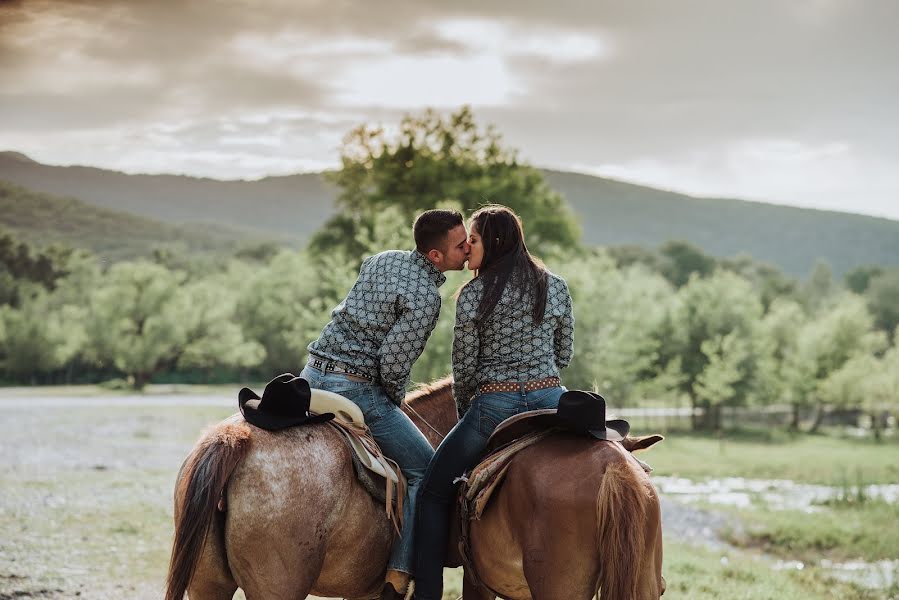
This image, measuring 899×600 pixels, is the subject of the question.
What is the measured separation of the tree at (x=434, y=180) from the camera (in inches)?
1924

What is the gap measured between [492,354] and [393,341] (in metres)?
0.67

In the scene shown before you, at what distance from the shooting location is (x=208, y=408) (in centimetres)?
3828

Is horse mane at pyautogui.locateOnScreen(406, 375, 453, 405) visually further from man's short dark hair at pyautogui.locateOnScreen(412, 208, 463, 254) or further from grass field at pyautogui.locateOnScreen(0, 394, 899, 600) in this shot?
grass field at pyautogui.locateOnScreen(0, 394, 899, 600)

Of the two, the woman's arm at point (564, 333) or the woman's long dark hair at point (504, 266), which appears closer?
the woman's long dark hair at point (504, 266)

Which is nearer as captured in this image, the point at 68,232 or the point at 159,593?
the point at 159,593

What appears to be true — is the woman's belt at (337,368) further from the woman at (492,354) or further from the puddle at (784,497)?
the puddle at (784,497)

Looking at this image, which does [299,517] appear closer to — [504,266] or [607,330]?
[504,266]

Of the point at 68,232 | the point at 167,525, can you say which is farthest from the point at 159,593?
the point at 68,232

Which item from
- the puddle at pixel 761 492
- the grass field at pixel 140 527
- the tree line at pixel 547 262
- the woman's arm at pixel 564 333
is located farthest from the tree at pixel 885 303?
the woman's arm at pixel 564 333

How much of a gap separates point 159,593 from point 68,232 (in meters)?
110

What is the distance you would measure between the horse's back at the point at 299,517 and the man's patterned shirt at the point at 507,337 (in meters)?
1.03

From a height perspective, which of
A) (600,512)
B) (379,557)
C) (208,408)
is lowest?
(208,408)

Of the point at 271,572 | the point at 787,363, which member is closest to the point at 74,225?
the point at 787,363

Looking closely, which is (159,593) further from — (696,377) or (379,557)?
(696,377)
